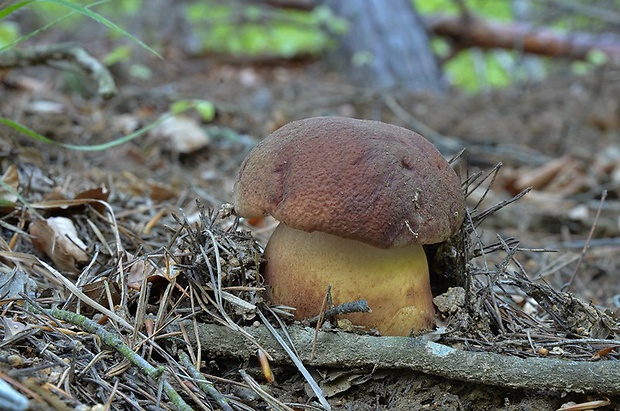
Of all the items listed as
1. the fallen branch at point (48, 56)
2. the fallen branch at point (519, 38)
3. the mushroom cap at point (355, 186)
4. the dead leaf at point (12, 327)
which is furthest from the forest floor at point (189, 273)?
the fallen branch at point (519, 38)

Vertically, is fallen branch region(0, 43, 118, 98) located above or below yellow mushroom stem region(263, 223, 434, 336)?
above

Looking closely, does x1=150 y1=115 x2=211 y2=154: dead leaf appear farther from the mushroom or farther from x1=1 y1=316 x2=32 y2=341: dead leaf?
x1=1 y1=316 x2=32 y2=341: dead leaf

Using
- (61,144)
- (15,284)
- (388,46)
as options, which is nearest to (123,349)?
(15,284)

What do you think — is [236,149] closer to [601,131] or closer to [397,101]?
[397,101]

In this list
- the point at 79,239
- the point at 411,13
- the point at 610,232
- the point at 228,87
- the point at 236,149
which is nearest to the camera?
the point at 79,239

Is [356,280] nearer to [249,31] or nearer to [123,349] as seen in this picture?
[123,349]

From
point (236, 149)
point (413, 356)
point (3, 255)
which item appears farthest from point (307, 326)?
point (236, 149)

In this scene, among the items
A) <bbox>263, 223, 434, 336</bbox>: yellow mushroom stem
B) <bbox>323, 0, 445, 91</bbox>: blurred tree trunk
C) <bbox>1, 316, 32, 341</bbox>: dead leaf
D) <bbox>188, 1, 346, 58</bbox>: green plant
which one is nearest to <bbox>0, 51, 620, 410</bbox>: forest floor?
<bbox>1, 316, 32, 341</bbox>: dead leaf
